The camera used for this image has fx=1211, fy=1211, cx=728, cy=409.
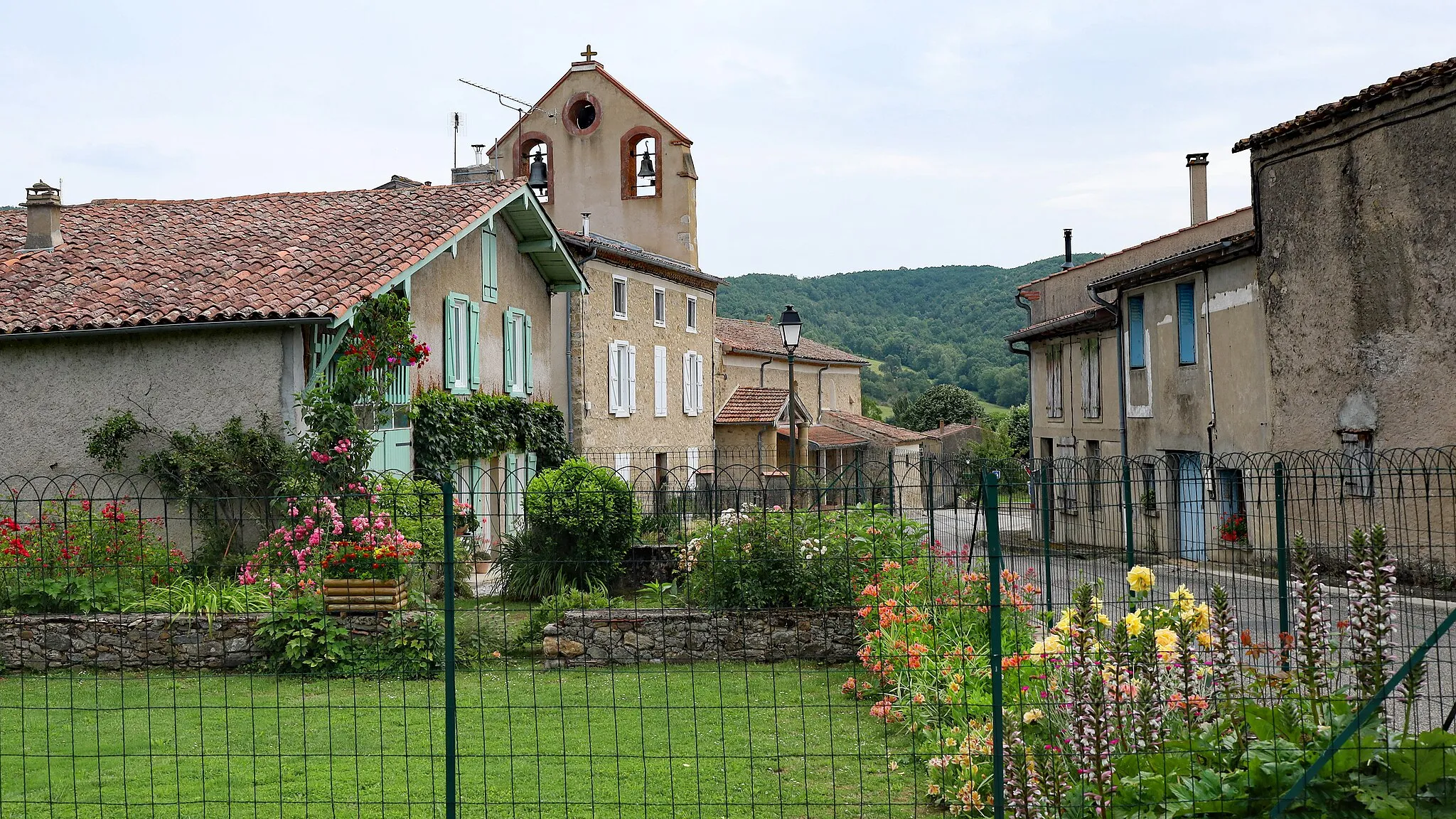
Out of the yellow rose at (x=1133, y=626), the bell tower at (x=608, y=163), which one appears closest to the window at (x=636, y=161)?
the bell tower at (x=608, y=163)

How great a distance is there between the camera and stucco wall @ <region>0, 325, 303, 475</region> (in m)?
14.1

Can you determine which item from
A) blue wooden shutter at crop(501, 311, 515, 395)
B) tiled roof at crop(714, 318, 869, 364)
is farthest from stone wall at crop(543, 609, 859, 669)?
tiled roof at crop(714, 318, 869, 364)

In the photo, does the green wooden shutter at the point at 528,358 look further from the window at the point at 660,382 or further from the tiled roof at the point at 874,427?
the tiled roof at the point at 874,427

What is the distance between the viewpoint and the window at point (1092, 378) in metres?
23.8

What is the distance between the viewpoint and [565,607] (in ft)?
35.9

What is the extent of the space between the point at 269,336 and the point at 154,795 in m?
8.14

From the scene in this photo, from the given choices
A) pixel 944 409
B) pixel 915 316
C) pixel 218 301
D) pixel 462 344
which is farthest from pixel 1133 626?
pixel 915 316

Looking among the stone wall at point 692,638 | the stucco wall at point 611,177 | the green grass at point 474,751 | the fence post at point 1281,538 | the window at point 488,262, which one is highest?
the stucco wall at point 611,177

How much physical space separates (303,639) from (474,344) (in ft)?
30.3

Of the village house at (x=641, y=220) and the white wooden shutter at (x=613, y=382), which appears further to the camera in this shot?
the village house at (x=641, y=220)

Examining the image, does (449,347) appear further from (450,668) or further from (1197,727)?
(1197,727)

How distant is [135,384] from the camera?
1441 centimetres

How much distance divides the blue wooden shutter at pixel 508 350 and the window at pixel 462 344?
1.25 meters

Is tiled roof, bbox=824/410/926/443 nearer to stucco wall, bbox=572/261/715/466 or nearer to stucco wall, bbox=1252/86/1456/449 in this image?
stucco wall, bbox=572/261/715/466
